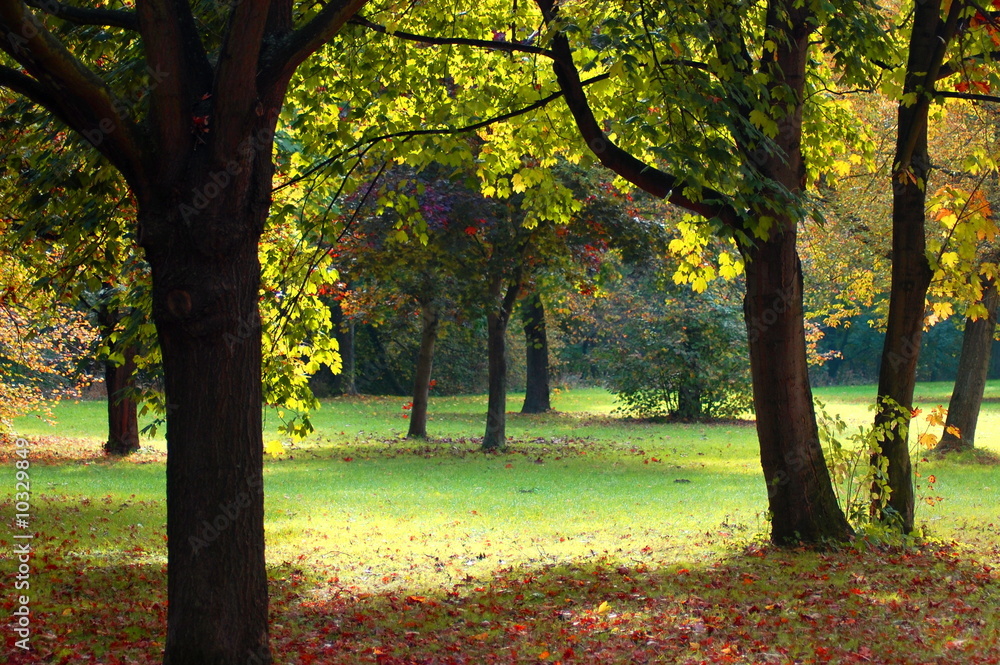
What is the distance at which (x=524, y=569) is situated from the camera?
884cm

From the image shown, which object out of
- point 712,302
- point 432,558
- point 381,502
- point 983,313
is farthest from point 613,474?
point 712,302

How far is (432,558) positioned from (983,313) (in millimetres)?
5761

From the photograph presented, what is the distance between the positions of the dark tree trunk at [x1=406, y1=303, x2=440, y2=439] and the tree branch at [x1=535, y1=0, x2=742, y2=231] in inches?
484

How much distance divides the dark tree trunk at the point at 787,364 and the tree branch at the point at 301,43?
456 cm

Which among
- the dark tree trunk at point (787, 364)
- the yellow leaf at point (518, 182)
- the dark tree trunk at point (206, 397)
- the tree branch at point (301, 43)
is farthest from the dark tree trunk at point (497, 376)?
the dark tree trunk at point (206, 397)

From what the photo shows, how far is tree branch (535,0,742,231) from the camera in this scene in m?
7.62

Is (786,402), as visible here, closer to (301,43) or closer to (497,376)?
(301,43)

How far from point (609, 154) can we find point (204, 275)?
4172 mm

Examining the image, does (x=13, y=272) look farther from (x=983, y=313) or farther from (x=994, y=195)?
(x=994, y=195)

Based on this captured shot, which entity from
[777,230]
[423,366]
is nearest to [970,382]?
[423,366]

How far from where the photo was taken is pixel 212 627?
4.80 m

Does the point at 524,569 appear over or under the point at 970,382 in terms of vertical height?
under

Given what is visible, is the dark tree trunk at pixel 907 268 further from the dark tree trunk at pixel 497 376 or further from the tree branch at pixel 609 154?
the dark tree trunk at pixel 497 376

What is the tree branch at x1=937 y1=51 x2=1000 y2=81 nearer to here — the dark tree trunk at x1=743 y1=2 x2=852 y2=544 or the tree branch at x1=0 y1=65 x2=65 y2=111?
the dark tree trunk at x1=743 y1=2 x2=852 y2=544
